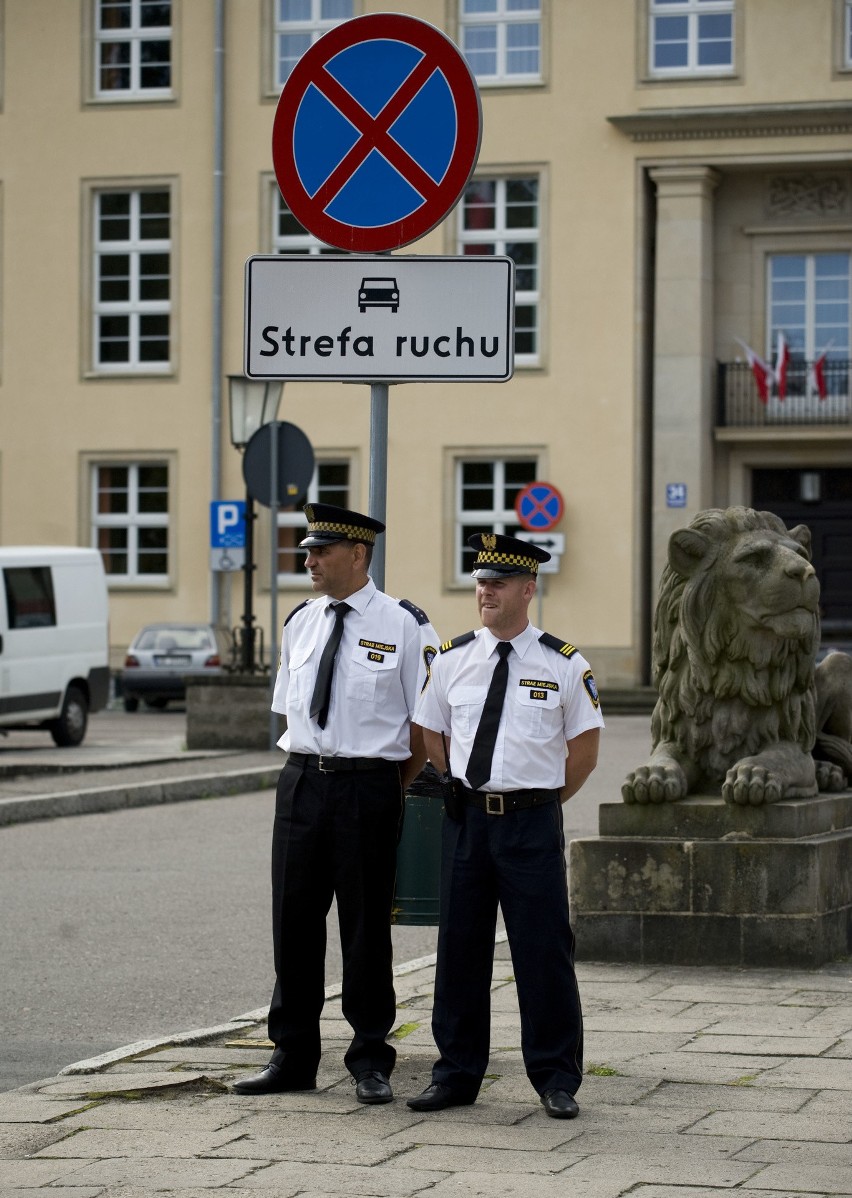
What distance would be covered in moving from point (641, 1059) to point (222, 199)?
31926 mm

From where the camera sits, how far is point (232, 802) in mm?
17062

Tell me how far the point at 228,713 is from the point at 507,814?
15380mm

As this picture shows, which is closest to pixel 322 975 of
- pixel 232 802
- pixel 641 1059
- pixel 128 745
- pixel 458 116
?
pixel 641 1059

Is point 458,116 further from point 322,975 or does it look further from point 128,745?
point 128,745

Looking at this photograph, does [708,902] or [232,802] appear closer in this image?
[708,902]

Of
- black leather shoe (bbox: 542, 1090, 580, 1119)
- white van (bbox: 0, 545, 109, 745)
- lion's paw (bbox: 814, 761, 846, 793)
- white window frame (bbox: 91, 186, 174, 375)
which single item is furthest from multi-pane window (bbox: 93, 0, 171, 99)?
black leather shoe (bbox: 542, 1090, 580, 1119)

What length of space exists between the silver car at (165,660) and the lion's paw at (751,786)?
24.7 meters

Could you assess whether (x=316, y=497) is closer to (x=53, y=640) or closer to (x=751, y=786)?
(x=53, y=640)

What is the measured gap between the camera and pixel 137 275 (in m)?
38.0

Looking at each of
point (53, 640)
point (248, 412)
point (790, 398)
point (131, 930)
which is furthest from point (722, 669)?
point (790, 398)

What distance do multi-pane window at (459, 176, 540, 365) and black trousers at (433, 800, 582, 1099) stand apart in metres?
30.7

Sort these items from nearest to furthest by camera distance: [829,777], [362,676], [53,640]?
[362,676] < [829,777] < [53,640]

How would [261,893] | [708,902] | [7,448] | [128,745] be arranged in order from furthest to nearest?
[7,448]
[128,745]
[261,893]
[708,902]

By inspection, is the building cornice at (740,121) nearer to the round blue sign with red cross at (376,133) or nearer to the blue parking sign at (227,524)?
the blue parking sign at (227,524)
